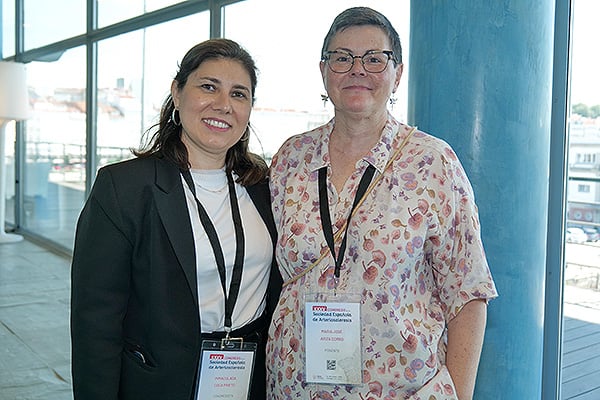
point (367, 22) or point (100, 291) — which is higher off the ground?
point (367, 22)

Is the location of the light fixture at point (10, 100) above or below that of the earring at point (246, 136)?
above

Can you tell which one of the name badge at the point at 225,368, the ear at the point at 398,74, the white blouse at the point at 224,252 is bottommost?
the name badge at the point at 225,368

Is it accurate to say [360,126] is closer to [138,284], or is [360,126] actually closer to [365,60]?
[365,60]

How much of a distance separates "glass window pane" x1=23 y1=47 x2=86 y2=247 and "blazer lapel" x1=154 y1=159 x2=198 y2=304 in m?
6.47

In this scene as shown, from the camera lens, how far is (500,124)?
2180mm

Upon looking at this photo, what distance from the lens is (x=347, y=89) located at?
1.70 metres

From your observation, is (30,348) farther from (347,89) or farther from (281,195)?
(347,89)

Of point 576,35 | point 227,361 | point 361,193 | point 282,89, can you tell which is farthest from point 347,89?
point 282,89

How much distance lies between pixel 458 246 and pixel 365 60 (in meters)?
0.53

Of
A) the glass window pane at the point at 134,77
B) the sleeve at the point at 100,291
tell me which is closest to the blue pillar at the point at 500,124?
the sleeve at the point at 100,291

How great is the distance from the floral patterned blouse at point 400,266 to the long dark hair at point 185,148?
34 cm

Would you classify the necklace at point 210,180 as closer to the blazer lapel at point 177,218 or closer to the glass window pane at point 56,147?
the blazer lapel at point 177,218

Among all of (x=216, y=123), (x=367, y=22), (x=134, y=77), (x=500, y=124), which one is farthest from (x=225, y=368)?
(x=134, y=77)

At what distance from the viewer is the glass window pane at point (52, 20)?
26.4 feet
